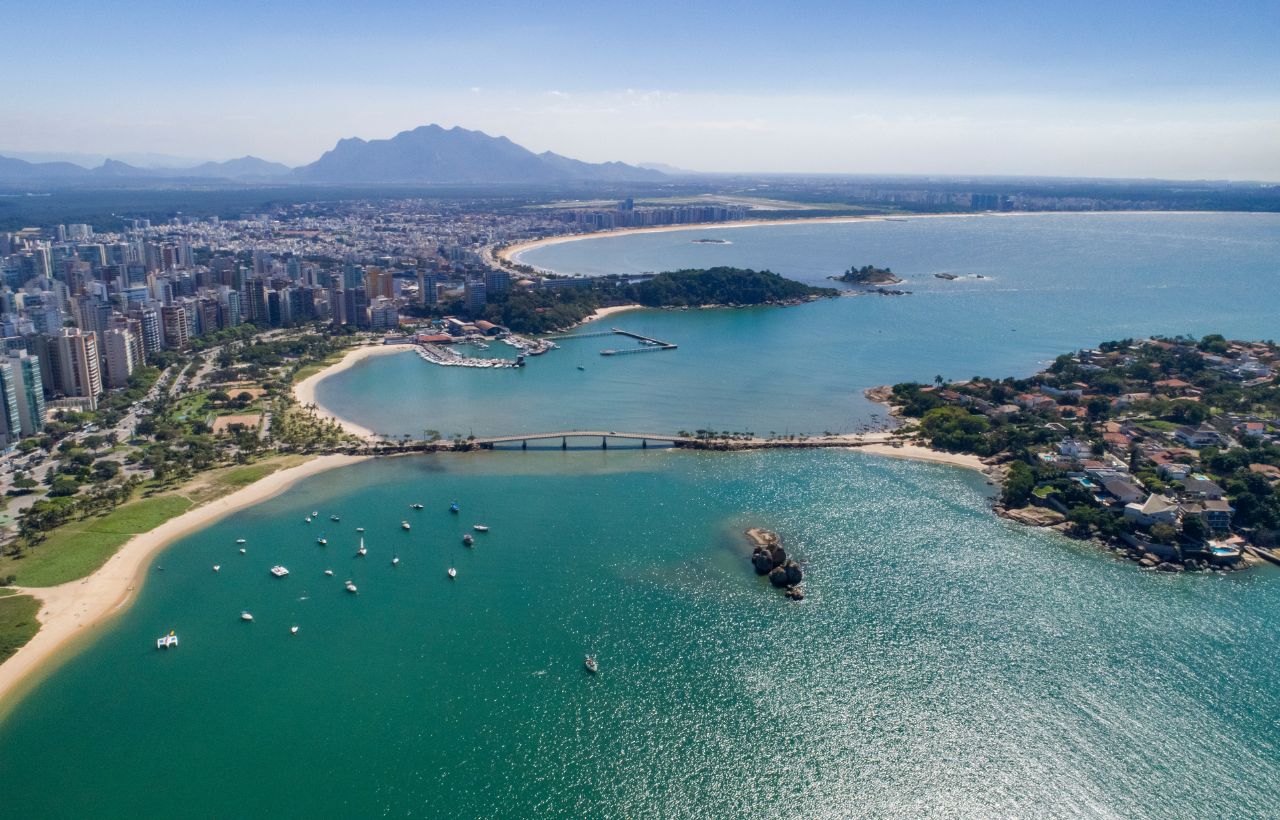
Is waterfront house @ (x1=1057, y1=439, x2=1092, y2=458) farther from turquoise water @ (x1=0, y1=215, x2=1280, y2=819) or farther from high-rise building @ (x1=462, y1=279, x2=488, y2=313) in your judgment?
high-rise building @ (x1=462, y1=279, x2=488, y2=313)

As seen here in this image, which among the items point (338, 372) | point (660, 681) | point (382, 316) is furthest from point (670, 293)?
point (660, 681)

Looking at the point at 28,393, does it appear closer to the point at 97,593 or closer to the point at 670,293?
the point at 97,593

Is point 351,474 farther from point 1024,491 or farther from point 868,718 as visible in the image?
point 1024,491

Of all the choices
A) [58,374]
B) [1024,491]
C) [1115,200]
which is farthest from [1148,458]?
Answer: [1115,200]

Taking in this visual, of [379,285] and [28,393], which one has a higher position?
[379,285]

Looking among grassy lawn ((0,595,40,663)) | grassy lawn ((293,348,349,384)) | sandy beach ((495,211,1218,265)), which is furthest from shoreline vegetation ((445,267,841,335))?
grassy lawn ((0,595,40,663))

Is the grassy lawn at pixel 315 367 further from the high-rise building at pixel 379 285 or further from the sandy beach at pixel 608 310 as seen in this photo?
the sandy beach at pixel 608 310

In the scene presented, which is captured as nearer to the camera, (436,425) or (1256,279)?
(436,425)
